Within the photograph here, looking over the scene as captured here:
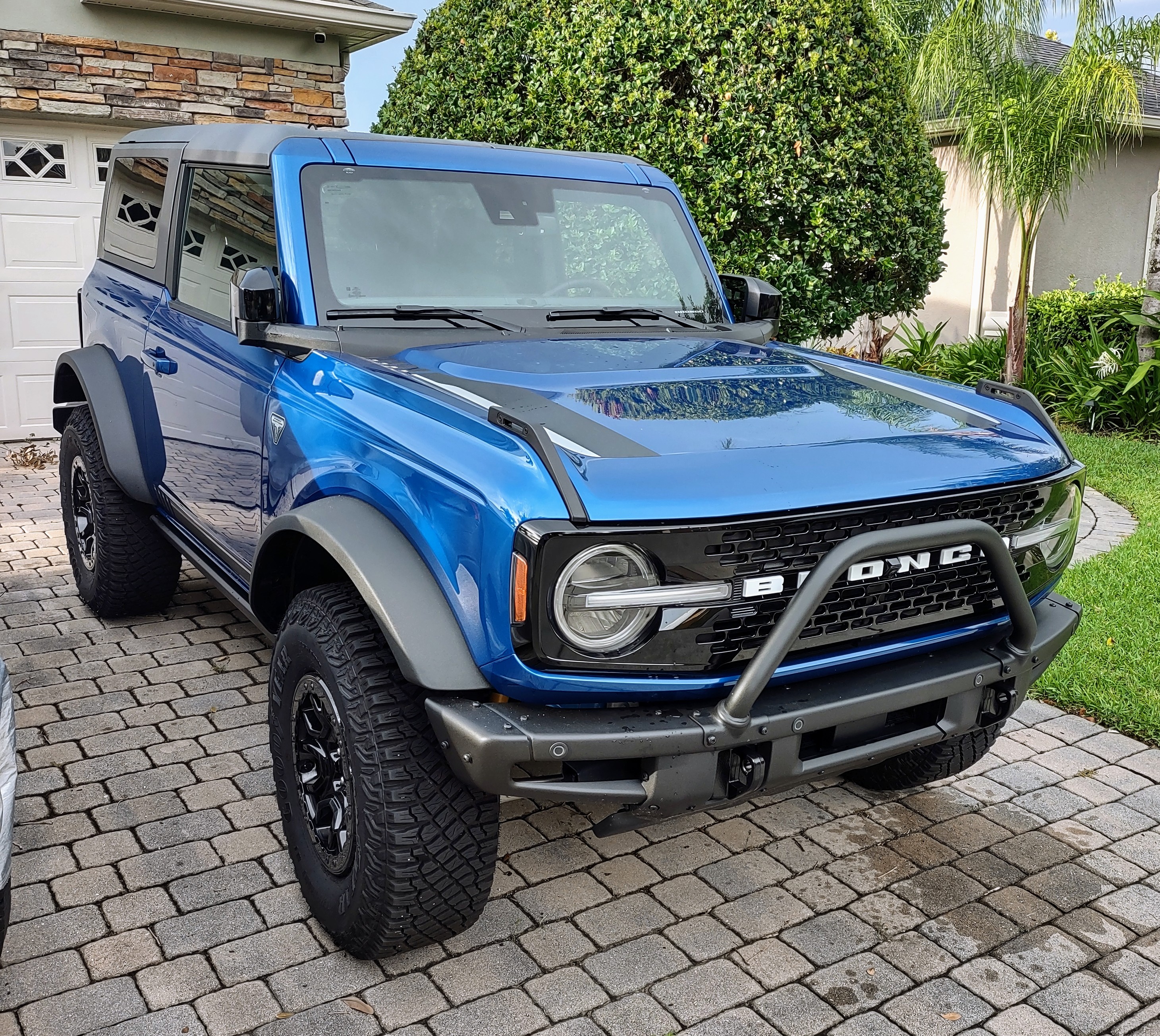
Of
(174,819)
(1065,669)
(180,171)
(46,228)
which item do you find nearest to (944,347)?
(1065,669)

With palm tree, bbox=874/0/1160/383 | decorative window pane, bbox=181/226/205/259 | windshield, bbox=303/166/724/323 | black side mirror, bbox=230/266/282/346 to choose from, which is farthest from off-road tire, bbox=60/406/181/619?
palm tree, bbox=874/0/1160/383

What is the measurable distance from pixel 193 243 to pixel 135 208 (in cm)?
85

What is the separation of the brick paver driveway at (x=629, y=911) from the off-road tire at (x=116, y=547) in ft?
2.58

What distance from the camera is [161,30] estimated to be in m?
9.25

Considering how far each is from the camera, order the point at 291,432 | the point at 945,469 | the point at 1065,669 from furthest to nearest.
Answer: the point at 1065,669, the point at 291,432, the point at 945,469

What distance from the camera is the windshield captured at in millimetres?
3428

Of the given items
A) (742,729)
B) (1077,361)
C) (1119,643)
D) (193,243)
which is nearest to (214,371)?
(193,243)

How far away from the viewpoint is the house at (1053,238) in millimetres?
14242

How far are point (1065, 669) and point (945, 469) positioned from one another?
8.10 ft

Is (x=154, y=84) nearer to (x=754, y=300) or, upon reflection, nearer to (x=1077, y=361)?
(x=754, y=300)

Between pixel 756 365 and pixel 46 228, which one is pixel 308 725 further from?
pixel 46 228

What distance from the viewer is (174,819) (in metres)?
3.47

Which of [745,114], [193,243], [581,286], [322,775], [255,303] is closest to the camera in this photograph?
[322,775]

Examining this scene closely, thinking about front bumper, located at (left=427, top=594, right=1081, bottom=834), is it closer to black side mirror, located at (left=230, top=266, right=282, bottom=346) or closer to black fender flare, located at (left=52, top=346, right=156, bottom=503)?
black side mirror, located at (left=230, top=266, right=282, bottom=346)
